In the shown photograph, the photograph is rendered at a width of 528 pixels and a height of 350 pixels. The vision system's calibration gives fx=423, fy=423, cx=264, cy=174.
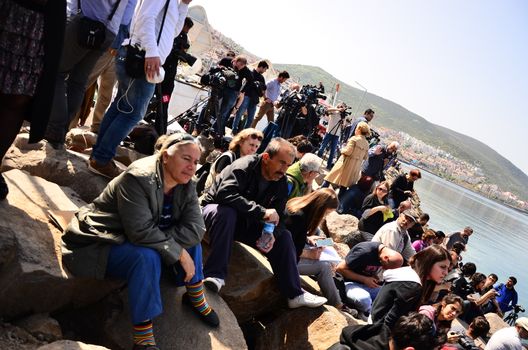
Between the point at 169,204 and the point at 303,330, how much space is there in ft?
5.28

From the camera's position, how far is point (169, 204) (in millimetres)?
2396

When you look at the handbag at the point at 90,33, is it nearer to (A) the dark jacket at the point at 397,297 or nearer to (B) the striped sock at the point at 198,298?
(B) the striped sock at the point at 198,298

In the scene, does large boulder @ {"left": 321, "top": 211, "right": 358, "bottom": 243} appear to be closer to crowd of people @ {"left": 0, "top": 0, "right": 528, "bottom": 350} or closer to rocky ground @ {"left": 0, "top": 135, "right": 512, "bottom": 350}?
crowd of people @ {"left": 0, "top": 0, "right": 528, "bottom": 350}

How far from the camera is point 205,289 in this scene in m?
2.85

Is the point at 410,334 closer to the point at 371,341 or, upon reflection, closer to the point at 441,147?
the point at 371,341

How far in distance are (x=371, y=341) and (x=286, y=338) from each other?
0.85 metres

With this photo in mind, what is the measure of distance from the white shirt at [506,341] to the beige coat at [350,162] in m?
3.12

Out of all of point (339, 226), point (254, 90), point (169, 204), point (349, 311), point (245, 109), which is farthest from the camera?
point (245, 109)

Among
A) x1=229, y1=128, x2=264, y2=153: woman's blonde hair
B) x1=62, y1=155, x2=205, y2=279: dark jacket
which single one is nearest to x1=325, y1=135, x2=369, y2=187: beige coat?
x1=229, y1=128, x2=264, y2=153: woman's blonde hair

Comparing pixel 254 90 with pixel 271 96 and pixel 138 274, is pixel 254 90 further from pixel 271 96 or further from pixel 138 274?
pixel 138 274

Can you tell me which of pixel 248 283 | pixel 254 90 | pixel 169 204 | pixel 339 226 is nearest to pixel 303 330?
pixel 248 283

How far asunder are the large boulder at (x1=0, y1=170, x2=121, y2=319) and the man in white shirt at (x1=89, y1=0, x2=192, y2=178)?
0.67m

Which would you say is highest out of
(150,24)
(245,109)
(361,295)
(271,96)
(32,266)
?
(150,24)

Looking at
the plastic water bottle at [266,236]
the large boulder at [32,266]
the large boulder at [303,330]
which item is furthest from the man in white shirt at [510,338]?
the large boulder at [32,266]
